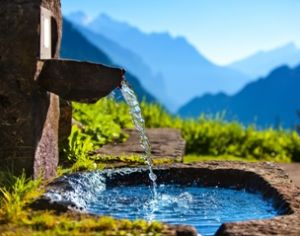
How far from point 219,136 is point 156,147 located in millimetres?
4087

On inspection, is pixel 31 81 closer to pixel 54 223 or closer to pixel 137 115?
pixel 137 115

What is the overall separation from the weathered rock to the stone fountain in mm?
2709

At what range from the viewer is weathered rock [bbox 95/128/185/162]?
924 centimetres

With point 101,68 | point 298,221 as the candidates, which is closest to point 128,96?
point 101,68

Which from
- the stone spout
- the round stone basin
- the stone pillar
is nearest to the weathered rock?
the round stone basin

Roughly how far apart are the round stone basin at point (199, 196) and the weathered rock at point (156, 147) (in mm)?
1292

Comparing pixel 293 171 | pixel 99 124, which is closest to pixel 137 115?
pixel 99 124

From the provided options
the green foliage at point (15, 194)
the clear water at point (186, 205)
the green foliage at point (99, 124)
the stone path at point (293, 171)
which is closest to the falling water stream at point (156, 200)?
the clear water at point (186, 205)

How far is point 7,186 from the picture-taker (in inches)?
236

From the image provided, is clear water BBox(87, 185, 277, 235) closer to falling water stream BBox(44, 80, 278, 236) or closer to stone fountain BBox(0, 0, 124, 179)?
falling water stream BBox(44, 80, 278, 236)

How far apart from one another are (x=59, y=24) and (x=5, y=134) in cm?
141

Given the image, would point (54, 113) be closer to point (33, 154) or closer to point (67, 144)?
point (33, 154)

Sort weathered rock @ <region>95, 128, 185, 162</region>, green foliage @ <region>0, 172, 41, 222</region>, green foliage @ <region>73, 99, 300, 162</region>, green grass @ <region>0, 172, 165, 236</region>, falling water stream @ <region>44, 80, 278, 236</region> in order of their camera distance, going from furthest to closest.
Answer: green foliage @ <region>73, 99, 300, 162</region>, weathered rock @ <region>95, 128, 185, 162</region>, falling water stream @ <region>44, 80, 278, 236</region>, green foliage @ <region>0, 172, 41, 222</region>, green grass @ <region>0, 172, 165, 236</region>

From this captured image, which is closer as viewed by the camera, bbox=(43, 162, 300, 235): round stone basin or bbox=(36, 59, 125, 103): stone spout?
bbox=(43, 162, 300, 235): round stone basin
